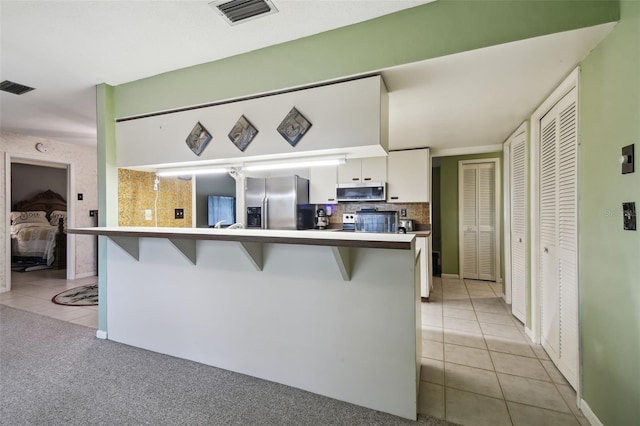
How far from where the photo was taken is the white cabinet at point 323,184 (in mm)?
4820

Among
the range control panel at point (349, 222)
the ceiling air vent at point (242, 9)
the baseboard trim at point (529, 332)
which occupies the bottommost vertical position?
the baseboard trim at point (529, 332)

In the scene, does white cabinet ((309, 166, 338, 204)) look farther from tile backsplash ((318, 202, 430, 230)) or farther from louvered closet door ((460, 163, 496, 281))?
louvered closet door ((460, 163, 496, 281))

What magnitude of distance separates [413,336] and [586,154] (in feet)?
4.95

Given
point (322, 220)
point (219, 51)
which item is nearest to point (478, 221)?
point (322, 220)

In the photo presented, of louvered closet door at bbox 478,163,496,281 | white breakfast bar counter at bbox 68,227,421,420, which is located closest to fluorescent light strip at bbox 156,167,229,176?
white breakfast bar counter at bbox 68,227,421,420

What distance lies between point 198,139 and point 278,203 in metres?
2.31

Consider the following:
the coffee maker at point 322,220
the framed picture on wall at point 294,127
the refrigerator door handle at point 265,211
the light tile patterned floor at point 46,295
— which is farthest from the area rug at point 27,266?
the framed picture on wall at point 294,127

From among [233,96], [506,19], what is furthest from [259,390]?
[506,19]

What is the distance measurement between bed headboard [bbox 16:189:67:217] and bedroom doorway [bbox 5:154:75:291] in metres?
0.11

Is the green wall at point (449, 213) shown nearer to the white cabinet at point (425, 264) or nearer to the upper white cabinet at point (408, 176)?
the upper white cabinet at point (408, 176)

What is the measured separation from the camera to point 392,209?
4.89m

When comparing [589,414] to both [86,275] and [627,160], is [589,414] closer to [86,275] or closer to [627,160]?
[627,160]

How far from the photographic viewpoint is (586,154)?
1780mm

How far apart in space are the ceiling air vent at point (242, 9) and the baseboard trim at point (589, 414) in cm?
299
